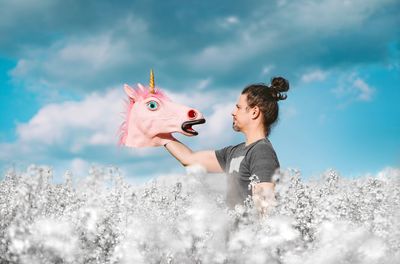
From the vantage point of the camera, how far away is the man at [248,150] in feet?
18.3

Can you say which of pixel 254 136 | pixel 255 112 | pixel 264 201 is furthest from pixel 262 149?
pixel 264 201

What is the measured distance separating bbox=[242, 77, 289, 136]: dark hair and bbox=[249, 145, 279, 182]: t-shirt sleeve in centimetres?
55

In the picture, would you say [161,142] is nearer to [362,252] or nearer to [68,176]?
[68,176]

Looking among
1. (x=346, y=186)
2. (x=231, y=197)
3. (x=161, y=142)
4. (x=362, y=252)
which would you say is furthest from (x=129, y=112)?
(x=362, y=252)

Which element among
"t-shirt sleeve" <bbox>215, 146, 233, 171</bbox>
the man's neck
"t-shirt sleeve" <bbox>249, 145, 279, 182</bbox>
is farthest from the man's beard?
"t-shirt sleeve" <bbox>249, 145, 279, 182</bbox>

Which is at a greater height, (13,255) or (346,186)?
(346,186)

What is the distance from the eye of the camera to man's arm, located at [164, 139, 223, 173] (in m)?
6.63

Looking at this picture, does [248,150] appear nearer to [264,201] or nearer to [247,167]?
[247,167]

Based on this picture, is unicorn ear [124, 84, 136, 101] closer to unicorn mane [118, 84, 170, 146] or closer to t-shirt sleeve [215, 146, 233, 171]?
unicorn mane [118, 84, 170, 146]

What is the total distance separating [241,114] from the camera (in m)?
6.18

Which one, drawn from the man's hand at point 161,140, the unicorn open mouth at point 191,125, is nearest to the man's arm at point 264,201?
the unicorn open mouth at point 191,125

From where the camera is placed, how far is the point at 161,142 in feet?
22.1

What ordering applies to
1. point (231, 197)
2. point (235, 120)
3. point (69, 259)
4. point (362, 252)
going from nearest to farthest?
1. point (69, 259)
2. point (362, 252)
3. point (231, 197)
4. point (235, 120)

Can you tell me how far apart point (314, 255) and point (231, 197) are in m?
2.71
